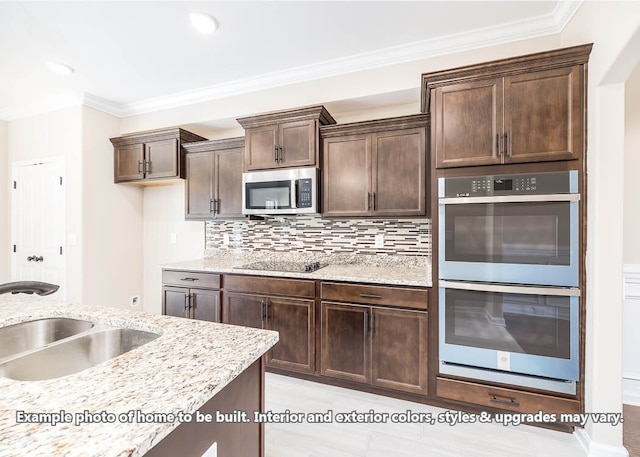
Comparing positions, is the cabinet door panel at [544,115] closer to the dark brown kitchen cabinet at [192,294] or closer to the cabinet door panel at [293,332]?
the cabinet door panel at [293,332]

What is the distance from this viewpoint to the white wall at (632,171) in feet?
7.11

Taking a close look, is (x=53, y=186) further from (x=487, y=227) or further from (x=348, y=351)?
(x=487, y=227)

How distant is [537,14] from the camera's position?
2.15 meters

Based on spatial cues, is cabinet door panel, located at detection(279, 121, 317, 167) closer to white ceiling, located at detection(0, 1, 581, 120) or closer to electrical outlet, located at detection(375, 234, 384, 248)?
white ceiling, located at detection(0, 1, 581, 120)

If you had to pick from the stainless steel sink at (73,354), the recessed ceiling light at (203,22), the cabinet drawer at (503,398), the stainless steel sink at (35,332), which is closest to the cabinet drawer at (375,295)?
the cabinet drawer at (503,398)

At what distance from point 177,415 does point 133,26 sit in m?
2.79

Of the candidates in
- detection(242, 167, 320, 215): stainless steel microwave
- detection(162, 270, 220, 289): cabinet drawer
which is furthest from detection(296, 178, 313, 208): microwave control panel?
detection(162, 270, 220, 289): cabinet drawer

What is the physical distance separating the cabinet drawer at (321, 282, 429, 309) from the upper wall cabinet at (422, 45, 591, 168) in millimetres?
943

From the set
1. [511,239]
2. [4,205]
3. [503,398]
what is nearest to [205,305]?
[503,398]

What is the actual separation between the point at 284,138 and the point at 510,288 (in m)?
2.16

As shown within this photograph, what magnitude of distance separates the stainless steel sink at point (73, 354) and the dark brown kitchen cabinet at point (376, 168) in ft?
5.93

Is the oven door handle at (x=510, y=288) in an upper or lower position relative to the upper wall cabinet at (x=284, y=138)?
lower

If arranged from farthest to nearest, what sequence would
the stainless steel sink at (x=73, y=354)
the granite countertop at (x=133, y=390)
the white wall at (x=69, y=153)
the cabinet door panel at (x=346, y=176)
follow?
the white wall at (x=69, y=153)
the cabinet door panel at (x=346, y=176)
the stainless steel sink at (x=73, y=354)
the granite countertop at (x=133, y=390)

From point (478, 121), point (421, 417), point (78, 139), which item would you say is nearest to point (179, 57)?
point (78, 139)
